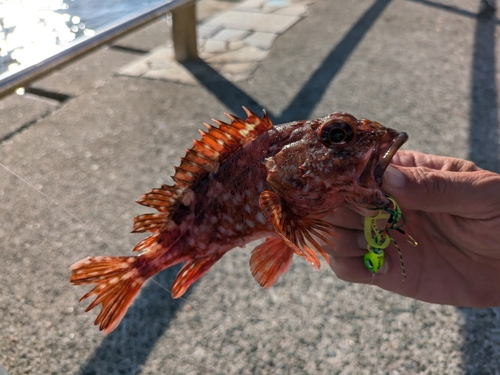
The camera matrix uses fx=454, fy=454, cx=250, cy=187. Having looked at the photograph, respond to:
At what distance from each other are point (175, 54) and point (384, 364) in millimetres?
5096

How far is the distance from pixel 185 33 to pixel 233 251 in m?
3.85

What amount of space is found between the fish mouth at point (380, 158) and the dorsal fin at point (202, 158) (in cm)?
47

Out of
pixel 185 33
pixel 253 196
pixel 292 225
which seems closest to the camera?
pixel 292 225

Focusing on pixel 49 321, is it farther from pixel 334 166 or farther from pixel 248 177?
pixel 334 166

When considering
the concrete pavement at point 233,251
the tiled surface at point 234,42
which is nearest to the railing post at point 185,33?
the tiled surface at point 234,42

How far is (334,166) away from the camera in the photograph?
1.83 meters

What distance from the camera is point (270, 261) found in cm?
212

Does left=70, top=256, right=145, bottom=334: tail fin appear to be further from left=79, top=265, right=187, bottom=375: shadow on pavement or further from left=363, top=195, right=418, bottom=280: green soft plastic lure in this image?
left=363, top=195, right=418, bottom=280: green soft plastic lure

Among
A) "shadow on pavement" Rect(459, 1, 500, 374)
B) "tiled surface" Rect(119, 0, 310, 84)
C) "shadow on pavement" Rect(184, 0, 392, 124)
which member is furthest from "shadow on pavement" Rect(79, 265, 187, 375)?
"tiled surface" Rect(119, 0, 310, 84)

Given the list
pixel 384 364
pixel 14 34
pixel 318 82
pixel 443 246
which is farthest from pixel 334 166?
pixel 318 82

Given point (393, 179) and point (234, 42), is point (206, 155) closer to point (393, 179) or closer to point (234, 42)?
point (393, 179)

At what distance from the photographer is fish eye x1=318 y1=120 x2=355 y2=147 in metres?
1.79

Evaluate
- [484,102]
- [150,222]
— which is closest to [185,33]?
[484,102]

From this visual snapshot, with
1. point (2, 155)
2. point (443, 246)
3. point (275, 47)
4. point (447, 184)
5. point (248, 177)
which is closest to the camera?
point (248, 177)
